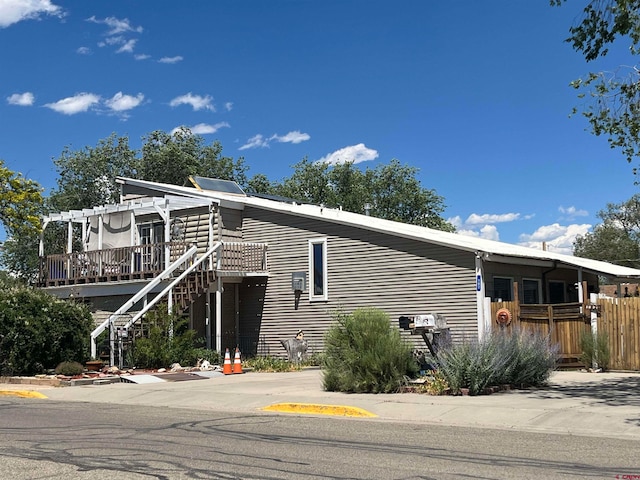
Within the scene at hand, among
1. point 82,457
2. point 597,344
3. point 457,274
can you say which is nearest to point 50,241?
point 457,274

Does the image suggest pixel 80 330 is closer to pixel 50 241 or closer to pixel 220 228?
pixel 220 228

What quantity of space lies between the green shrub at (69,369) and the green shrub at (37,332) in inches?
37.0

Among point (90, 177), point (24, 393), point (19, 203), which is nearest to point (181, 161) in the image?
point (90, 177)

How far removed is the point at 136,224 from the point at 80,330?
7414 millimetres

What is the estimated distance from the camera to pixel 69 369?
19.9 meters

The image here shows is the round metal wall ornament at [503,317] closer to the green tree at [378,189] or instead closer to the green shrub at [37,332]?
the green shrub at [37,332]

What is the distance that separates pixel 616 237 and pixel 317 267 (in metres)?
48.6

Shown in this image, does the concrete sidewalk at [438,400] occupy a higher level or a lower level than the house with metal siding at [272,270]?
lower

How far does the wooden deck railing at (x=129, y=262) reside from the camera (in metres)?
Result: 25.6

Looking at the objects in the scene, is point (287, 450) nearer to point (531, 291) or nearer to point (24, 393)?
point (24, 393)

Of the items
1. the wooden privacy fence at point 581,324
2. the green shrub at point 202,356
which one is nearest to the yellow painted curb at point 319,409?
the wooden privacy fence at point 581,324

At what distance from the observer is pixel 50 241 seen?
149 feet

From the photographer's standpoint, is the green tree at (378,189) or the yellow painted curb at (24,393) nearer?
the yellow painted curb at (24,393)

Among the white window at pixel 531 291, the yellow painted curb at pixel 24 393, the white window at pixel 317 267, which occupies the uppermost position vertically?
the white window at pixel 317 267
